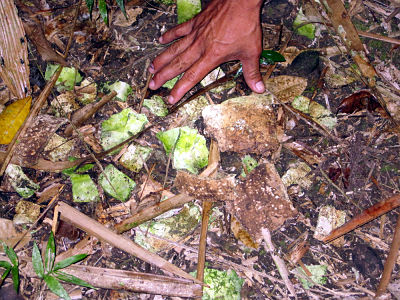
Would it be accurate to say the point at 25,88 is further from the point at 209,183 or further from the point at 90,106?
the point at 209,183

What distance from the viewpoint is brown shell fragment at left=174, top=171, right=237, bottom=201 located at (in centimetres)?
164

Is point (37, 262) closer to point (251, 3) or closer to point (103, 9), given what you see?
point (103, 9)

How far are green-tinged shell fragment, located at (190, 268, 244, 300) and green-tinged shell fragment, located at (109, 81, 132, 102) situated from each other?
1178 mm

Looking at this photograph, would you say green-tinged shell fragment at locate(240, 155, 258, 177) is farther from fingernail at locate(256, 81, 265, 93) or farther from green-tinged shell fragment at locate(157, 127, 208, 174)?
fingernail at locate(256, 81, 265, 93)

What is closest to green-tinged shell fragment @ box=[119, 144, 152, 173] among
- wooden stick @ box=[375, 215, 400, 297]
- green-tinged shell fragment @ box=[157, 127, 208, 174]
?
green-tinged shell fragment @ box=[157, 127, 208, 174]

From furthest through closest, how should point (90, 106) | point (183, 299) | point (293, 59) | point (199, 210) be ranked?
1. point (293, 59)
2. point (90, 106)
3. point (199, 210)
4. point (183, 299)

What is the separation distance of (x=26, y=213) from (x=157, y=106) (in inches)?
40.2

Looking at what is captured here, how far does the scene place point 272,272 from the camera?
1.64 meters

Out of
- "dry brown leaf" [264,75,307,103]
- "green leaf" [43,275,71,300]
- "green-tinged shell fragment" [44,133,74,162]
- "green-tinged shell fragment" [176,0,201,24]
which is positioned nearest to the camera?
"green leaf" [43,275,71,300]

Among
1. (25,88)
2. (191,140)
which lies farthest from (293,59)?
(25,88)

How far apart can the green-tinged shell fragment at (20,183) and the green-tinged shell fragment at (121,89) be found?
29.1 inches

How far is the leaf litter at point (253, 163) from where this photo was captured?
5.41 ft

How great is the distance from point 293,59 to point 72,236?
1.82m

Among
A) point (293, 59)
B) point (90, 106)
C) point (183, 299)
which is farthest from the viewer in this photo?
point (293, 59)
